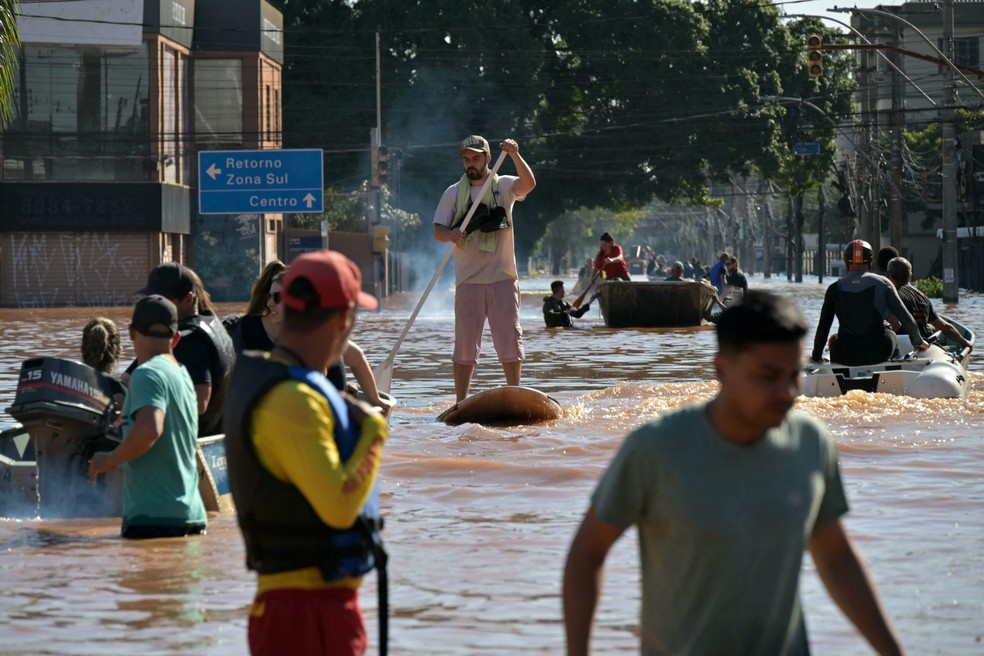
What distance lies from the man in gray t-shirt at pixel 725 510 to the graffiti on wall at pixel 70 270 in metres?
48.0

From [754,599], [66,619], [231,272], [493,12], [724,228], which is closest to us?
[754,599]

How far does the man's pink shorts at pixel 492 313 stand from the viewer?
1249 cm

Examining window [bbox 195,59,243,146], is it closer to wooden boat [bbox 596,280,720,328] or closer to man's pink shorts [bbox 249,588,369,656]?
wooden boat [bbox 596,280,720,328]

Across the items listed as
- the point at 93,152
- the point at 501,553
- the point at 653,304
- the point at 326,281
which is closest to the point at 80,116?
the point at 93,152

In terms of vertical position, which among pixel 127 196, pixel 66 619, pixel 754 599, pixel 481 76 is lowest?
pixel 66 619

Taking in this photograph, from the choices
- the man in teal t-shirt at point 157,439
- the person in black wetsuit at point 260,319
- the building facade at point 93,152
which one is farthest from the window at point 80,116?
the man in teal t-shirt at point 157,439

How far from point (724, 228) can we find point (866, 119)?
317ft

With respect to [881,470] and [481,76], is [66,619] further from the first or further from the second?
[481,76]

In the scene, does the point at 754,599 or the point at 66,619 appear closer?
the point at 754,599

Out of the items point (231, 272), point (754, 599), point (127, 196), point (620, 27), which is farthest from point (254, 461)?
point (620, 27)

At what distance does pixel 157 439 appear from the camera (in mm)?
7074

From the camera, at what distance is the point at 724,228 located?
15375cm

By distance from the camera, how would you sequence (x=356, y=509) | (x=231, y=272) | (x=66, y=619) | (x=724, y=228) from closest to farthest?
(x=356, y=509), (x=66, y=619), (x=231, y=272), (x=724, y=228)

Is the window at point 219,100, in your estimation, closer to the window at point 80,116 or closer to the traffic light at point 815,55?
the window at point 80,116
